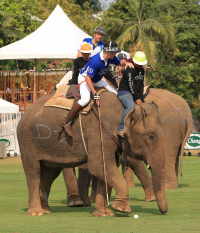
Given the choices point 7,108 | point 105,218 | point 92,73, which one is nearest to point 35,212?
point 105,218

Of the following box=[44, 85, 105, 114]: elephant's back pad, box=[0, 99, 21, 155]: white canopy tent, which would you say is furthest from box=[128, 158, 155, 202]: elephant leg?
box=[0, 99, 21, 155]: white canopy tent

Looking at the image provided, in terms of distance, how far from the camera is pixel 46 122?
10305mm

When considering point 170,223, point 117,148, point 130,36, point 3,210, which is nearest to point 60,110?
point 117,148

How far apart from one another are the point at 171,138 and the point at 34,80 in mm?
18193

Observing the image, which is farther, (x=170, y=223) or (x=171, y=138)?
(x=171, y=138)

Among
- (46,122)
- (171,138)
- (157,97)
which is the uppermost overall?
(46,122)

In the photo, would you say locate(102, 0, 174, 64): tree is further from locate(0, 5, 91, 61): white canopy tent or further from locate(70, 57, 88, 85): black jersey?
locate(70, 57, 88, 85): black jersey

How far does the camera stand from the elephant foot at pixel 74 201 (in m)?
11.5

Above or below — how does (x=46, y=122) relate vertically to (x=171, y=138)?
above

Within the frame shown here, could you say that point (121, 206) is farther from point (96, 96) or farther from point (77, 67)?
point (77, 67)

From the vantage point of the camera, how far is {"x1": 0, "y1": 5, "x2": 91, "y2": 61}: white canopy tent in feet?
94.0

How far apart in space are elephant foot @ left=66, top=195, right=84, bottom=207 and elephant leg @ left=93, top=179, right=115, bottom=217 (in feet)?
5.53

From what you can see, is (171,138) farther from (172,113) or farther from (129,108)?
(129,108)

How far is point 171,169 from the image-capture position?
14.7m
